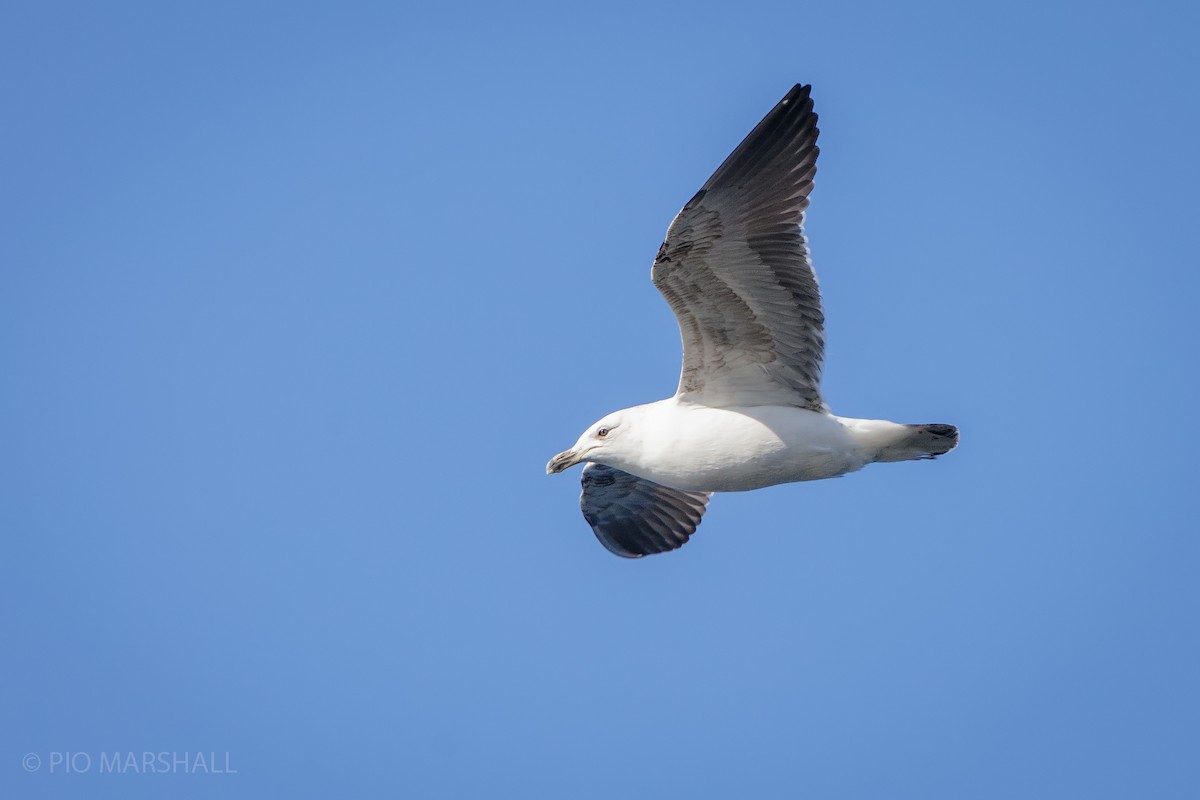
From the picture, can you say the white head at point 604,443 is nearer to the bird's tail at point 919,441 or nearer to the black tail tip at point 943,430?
the bird's tail at point 919,441

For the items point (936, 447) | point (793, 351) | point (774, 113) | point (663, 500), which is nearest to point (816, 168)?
point (774, 113)

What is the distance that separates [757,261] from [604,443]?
85.7 inches

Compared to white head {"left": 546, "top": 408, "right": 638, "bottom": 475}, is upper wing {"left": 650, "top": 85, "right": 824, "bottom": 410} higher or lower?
higher

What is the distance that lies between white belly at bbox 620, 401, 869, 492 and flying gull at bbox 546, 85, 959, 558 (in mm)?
11

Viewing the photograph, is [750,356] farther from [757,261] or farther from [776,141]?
[776,141]

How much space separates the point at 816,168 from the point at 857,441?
2.28 m

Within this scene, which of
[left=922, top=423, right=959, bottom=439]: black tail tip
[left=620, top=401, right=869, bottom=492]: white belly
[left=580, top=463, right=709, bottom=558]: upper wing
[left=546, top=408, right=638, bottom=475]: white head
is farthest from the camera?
[left=580, top=463, right=709, bottom=558]: upper wing

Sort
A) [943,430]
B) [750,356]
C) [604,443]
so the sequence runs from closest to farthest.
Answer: [943,430] → [750,356] → [604,443]

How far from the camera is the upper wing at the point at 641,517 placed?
15844 mm

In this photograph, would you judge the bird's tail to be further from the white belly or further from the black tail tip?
the white belly

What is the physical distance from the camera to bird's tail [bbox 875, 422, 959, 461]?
40.6 feet

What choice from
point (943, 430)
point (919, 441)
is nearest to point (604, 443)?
point (919, 441)

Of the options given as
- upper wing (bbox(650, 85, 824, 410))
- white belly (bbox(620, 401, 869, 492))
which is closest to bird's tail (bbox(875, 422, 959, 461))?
white belly (bbox(620, 401, 869, 492))

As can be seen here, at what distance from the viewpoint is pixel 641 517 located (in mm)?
15938
